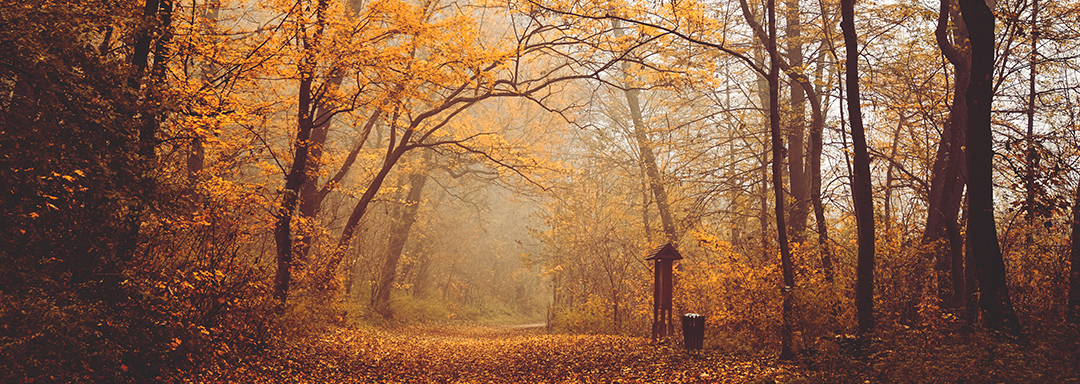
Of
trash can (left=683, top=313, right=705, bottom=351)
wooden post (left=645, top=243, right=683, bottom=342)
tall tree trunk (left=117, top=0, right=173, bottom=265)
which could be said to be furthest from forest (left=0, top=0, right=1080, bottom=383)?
wooden post (left=645, top=243, right=683, bottom=342)

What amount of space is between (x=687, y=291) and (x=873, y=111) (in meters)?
4.98

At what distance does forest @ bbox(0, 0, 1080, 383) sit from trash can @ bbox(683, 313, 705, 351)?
0.30 metres

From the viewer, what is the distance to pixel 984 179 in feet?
19.3

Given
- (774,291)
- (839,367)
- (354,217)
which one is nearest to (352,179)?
(354,217)

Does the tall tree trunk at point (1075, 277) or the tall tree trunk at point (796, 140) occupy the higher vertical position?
the tall tree trunk at point (796, 140)

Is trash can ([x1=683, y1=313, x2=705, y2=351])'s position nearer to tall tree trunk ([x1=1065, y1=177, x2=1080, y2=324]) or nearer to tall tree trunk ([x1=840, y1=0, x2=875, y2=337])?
tall tree trunk ([x1=840, y1=0, x2=875, y2=337])

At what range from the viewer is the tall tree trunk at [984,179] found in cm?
585

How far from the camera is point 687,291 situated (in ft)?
38.0

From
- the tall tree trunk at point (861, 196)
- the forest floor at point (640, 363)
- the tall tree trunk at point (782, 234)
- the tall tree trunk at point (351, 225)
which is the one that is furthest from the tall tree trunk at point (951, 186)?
the tall tree trunk at point (351, 225)

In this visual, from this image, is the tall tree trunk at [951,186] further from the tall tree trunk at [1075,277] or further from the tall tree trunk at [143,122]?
the tall tree trunk at [143,122]

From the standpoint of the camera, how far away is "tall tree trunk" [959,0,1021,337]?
5.85m

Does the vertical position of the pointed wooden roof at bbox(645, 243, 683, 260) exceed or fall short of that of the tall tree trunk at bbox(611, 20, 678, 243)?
it falls short

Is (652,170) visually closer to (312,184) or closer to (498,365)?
(498,365)

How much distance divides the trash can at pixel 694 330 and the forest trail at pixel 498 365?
198 millimetres
